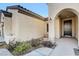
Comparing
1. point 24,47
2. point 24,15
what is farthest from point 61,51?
point 24,15

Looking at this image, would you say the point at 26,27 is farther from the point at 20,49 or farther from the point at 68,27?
the point at 68,27

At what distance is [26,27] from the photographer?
9.66 feet

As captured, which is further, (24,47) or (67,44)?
(67,44)

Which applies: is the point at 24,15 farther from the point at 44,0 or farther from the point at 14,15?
the point at 44,0

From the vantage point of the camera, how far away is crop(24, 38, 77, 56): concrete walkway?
2.84 meters

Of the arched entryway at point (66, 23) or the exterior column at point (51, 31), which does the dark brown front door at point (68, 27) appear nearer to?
the arched entryway at point (66, 23)

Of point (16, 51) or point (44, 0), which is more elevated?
point (44, 0)

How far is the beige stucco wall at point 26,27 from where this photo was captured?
2.84 m

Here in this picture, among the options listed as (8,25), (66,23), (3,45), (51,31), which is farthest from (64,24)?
(3,45)

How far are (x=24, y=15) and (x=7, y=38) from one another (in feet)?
2.31

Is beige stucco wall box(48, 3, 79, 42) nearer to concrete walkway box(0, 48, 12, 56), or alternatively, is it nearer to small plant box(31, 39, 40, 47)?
small plant box(31, 39, 40, 47)

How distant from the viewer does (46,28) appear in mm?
3012

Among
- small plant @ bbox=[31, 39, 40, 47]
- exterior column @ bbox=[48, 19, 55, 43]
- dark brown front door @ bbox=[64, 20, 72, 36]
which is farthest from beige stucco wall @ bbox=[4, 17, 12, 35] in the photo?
dark brown front door @ bbox=[64, 20, 72, 36]

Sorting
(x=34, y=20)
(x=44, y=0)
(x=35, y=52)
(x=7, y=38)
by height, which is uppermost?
(x=44, y=0)
